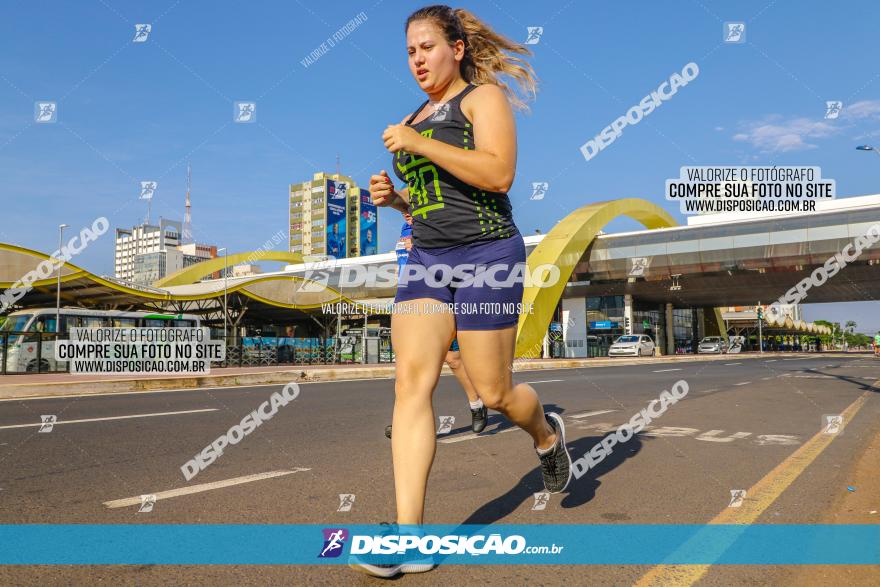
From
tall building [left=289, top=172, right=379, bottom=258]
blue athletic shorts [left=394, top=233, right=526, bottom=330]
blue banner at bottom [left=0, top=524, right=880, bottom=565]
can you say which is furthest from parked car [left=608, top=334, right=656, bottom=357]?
tall building [left=289, top=172, right=379, bottom=258]

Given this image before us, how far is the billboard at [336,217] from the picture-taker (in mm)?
147000

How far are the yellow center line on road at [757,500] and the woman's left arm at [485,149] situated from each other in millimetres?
1548

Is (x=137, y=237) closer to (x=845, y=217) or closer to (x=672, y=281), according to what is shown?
(x=672, y=281)

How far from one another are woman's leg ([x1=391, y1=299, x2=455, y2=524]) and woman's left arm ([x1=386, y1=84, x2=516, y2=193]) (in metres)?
0.52

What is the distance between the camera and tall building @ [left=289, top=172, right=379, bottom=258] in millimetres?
147475

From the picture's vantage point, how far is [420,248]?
2.67 m

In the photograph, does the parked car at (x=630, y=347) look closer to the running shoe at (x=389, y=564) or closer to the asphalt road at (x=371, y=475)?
the asphalt road at (x=371, y=475)

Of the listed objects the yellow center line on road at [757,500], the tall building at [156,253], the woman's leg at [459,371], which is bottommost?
the yellow center line on road at [757,500]

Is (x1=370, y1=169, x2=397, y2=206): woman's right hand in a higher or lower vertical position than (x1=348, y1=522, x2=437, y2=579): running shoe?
higher

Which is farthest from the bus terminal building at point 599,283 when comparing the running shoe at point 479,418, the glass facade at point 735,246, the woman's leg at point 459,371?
the woman's leg at point 459,371

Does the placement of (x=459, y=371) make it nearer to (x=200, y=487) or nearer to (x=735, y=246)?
(x=200, y=487)

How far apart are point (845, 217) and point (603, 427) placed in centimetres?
3450

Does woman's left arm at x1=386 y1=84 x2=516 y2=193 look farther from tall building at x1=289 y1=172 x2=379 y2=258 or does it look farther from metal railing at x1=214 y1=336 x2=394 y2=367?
tall building at x1=289 y1=172 x2=379 y2=258

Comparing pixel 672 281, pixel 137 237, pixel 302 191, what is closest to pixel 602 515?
pixel 672 281
